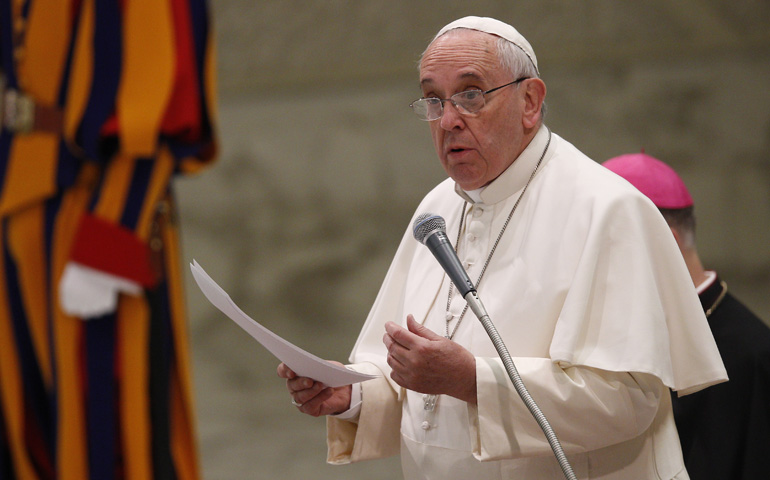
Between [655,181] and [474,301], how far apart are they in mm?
1385

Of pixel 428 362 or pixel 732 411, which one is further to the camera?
pixel 732 411

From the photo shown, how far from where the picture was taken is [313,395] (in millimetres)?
2209

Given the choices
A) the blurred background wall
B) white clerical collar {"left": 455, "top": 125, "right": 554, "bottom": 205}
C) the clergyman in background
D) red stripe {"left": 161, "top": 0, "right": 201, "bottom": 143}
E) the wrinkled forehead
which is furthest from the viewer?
the blurred background wall

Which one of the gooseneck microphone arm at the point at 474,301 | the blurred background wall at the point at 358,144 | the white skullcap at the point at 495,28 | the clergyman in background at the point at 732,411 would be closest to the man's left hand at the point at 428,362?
the gooseneck microphone arm at the point at 474,301

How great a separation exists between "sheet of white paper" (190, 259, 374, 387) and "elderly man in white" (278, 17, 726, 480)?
0.11 m

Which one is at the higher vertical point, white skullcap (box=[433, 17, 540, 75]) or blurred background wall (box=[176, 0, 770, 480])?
white skullcap (box=[433, 17, 540, 75])

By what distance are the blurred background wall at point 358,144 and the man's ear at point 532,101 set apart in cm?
340

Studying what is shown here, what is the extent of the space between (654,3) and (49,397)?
420 centimetres

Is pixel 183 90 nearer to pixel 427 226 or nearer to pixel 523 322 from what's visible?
pixel 427 226

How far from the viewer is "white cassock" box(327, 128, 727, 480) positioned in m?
1.96

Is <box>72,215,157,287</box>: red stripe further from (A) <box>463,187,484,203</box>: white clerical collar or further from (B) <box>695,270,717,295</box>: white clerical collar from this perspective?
(B) <box>695,270,717,295</box>: white clerical collar

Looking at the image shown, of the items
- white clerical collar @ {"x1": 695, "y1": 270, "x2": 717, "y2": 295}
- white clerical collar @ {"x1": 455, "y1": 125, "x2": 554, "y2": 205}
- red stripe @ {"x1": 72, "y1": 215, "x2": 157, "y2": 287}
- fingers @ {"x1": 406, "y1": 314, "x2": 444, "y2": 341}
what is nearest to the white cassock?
white clerical collar @ {"x1": 455, "y1": 125, "x2": 554, "y2": 205}

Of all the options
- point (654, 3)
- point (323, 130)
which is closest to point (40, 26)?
point (323, 130)

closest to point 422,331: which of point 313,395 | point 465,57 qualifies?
point 313,395
